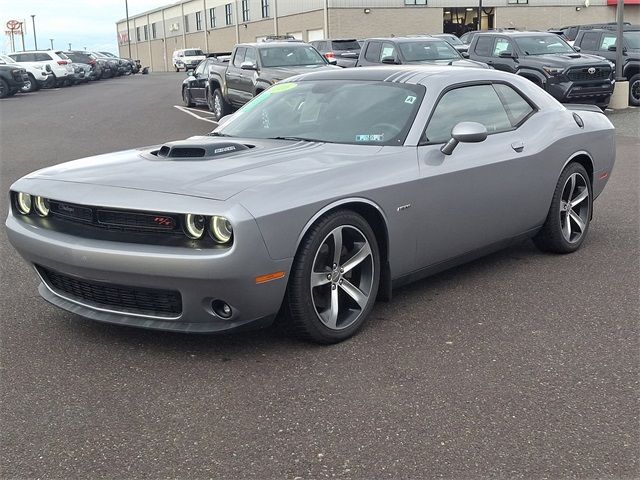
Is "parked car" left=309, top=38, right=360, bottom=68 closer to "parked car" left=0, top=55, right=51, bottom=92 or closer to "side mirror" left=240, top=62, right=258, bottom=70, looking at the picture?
"side mirror" left=240, top=62, right=258, bottom=70

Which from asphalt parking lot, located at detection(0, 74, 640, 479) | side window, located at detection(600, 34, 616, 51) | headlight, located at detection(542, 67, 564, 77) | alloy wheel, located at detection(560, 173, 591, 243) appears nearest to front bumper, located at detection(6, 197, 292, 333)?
asphalt parking lot, located at detection(0, 74, 640, 479)

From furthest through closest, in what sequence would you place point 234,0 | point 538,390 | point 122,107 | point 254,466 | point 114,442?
point 234,0
point 122,107
point 538,390
point 114,442
point 254,466

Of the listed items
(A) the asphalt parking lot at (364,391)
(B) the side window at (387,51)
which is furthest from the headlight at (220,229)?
(B) the side window at (387,51)

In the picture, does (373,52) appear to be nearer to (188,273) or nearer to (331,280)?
(331,280)

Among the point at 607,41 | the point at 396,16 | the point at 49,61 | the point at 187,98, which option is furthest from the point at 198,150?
Answer: the point at 396,16

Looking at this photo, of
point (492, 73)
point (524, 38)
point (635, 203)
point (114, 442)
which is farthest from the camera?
point (524, 38)

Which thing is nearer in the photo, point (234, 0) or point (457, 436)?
point (457, 436)

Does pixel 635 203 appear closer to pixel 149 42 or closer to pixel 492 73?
pixel 492 73

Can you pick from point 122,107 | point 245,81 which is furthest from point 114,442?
point 122,107

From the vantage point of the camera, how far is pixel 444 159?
4.90m

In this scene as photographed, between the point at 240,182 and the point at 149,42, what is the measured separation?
4007 inches

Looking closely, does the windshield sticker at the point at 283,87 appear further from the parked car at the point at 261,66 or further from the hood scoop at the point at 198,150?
the parked car at the point at 261,66

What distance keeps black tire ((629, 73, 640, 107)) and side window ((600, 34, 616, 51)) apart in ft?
4.51

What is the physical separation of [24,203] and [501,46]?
49.6 feet
